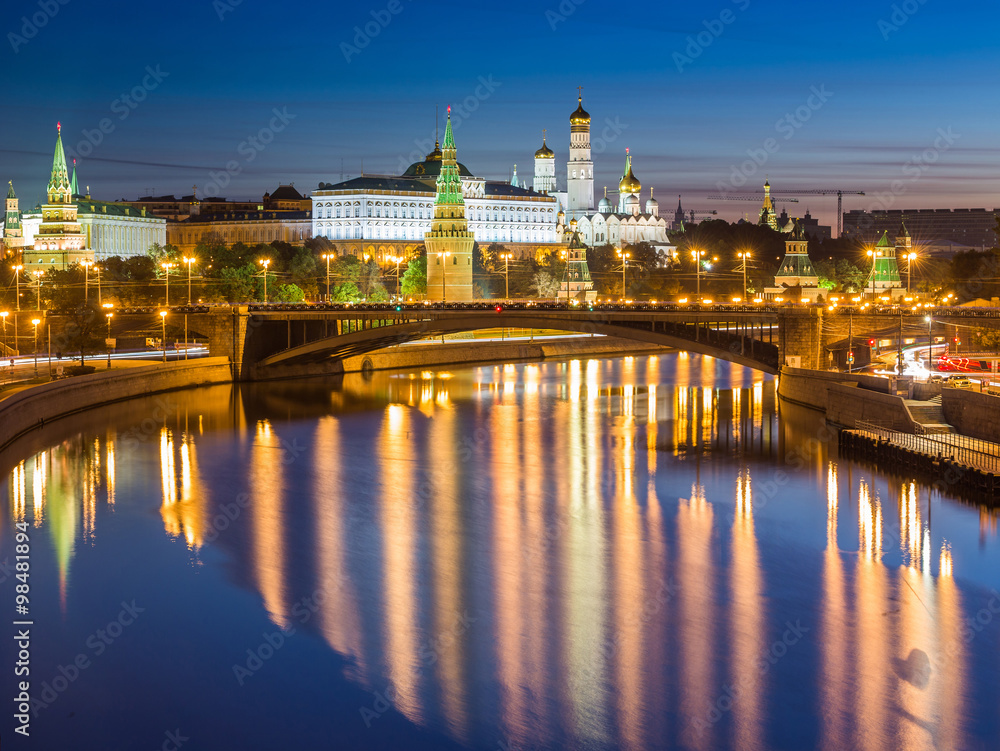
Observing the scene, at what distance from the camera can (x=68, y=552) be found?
68.3ft

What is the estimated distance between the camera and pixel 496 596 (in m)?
18.6

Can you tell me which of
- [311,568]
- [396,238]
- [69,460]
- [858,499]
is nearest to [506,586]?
[311,568]

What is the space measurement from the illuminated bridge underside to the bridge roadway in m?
0.04

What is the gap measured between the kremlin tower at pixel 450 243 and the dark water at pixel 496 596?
167ft

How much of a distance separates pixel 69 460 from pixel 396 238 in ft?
293

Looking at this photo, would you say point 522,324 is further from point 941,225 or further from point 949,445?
point 941,225

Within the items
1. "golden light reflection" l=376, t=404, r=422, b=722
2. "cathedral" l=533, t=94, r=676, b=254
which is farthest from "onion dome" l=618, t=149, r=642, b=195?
"golden light reflection" l=376, t=404, r=422, b=722

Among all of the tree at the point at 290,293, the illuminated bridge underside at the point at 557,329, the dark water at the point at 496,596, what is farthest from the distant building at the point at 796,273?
the dark water at the point at 496,596

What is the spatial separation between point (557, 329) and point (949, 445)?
1976cm

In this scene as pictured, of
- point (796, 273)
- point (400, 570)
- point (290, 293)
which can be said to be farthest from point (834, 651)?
point (796, 273)

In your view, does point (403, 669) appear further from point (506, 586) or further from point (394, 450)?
point (394, 450)

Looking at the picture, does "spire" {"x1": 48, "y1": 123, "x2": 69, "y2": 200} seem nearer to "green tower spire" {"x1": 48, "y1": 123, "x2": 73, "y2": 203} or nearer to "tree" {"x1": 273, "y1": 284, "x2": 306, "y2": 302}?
"green tower spire" {"x1": 48, "y1": 123, "x2": 73, "y2": 203}

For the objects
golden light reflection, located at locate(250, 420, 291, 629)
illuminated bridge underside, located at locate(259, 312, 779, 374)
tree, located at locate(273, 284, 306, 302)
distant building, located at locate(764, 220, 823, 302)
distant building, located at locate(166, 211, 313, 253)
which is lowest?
golden light reflection, located at locate(250, 420, 291, 629)

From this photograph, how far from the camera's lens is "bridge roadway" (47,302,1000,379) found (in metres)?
39.9
